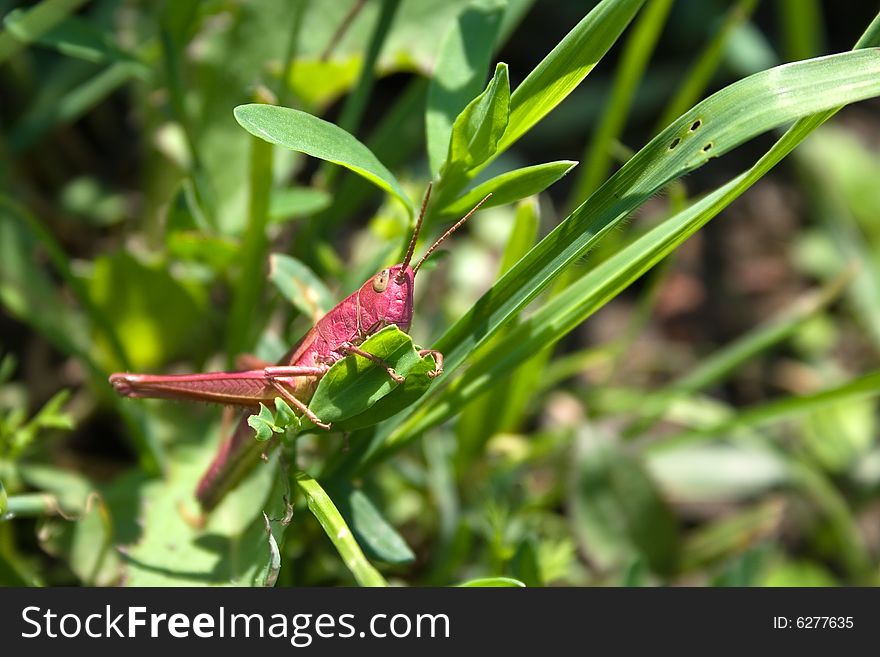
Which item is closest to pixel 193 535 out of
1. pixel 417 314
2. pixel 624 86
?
pixel 417 314

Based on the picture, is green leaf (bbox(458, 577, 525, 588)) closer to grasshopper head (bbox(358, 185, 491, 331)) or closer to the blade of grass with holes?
the blade of grass with holes

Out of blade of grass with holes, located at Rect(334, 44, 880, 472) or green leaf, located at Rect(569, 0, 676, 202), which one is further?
green leaf, located at Rect(569, 0, 676, 202)

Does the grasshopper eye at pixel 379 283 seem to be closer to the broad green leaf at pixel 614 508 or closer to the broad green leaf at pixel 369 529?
the broad green leaf at pixel 369 529

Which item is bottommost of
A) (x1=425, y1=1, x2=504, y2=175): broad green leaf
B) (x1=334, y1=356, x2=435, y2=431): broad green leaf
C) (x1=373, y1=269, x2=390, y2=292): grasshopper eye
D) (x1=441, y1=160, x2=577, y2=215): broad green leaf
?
(x1=334, y1=356, x2=435, y2=431): broad green leaf

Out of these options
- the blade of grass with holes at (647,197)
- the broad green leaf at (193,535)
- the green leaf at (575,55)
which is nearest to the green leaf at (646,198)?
the blade of grass with holes at (647,197)

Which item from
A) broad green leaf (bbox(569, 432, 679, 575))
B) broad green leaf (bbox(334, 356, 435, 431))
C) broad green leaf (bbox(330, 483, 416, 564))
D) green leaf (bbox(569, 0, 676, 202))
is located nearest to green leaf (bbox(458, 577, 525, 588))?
broad green leaf (bbox(330, 483, 416, 564))
